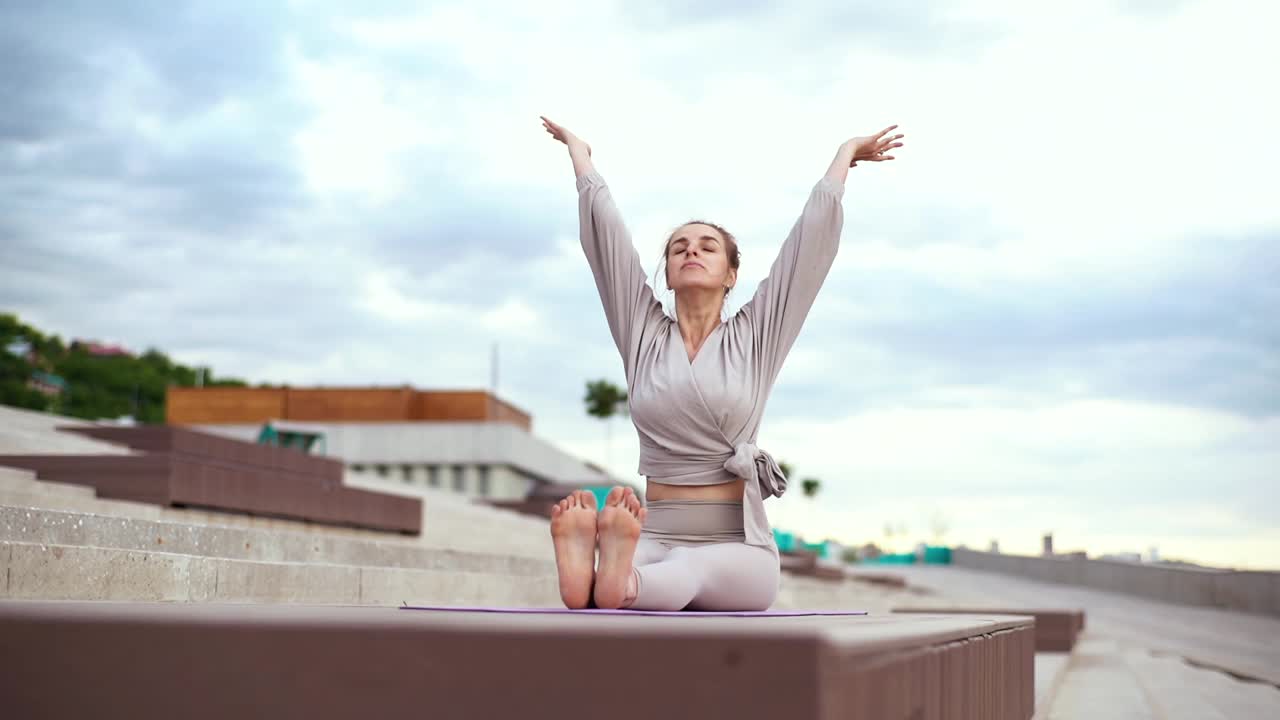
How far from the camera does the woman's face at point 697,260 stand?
408 cm

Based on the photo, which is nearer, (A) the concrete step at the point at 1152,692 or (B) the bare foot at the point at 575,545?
(B) the bare foot at the point at 575,545

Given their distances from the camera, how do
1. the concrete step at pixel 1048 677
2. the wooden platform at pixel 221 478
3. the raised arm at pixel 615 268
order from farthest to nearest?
the wooden platform at pixel 221 478, the concrete step at pixel 1048 677, the raised arm at pixel 615 268

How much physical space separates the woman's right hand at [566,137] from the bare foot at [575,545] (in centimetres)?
182

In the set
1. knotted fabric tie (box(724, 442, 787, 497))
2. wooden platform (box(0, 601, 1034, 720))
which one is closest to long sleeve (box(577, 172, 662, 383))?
knotted fabric tie (box(724, 442, 787, 497))

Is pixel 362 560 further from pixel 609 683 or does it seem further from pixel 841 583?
pixel 841 583

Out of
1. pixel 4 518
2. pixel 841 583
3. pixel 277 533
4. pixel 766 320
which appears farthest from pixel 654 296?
pixel 841 583

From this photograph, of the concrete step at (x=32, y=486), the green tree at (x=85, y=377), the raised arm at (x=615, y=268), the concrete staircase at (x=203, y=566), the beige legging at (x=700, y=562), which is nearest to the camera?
the beige legging at (x=700, y=562)

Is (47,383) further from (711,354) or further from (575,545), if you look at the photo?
(575,545)

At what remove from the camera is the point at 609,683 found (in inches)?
63.2

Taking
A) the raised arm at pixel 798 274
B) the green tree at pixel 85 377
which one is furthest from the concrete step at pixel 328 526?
the green tree at pixel 85 377

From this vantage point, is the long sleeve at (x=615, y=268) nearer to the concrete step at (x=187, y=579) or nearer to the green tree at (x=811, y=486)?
the concrete step at (x=187, y=579)

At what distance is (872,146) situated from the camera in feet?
14.4

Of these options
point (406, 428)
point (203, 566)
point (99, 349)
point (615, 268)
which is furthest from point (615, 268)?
point (99, 349)

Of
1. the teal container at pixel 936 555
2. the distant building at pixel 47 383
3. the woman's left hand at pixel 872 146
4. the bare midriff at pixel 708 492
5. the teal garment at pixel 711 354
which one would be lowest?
the teal container at pixel 936 555
